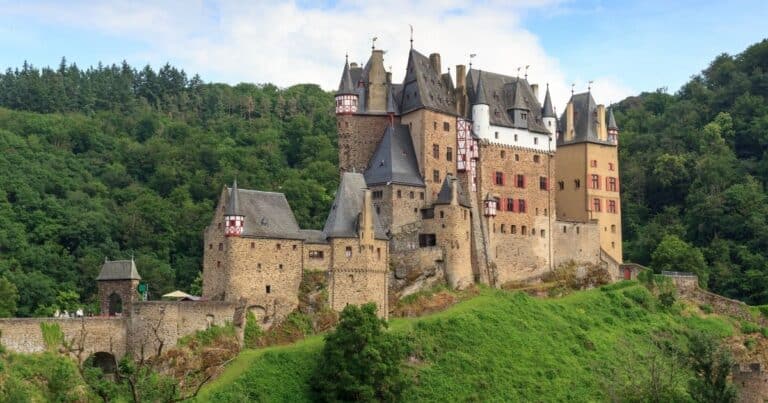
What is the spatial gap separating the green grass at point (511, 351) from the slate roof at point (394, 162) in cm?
771

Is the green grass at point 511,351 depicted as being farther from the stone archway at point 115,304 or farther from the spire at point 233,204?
the stone archway at point 115,304

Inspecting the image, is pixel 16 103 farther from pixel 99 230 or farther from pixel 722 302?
pixel 722 302

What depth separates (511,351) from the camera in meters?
64.5

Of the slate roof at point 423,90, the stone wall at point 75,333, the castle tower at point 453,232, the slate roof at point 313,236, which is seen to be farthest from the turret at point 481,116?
the stone wall at point 75,333

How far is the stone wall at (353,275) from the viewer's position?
6353cm

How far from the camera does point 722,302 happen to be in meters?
77.2

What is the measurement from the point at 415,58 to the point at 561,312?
16954 mm

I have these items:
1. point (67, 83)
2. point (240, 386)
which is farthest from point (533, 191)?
point (67, 83)

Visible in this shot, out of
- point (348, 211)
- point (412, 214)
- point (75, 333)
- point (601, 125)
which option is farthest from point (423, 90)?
point (75, 333)

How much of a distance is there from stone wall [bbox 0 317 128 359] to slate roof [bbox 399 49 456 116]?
22644 millimetres

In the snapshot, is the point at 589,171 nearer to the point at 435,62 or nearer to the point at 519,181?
the point at 519,181

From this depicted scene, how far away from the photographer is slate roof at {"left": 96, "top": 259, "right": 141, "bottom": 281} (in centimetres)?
6008

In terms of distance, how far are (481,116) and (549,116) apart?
575cm

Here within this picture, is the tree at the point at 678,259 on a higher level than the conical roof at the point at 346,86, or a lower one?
lower
